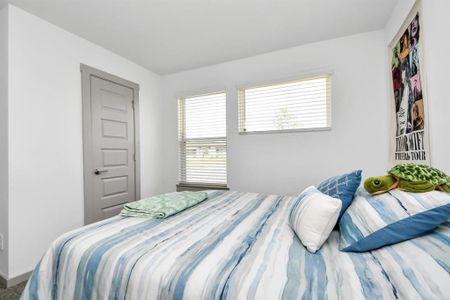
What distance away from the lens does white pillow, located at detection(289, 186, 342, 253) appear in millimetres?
1026

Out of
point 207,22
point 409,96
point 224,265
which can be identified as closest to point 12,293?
point 224,265

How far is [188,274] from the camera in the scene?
2.75 feet

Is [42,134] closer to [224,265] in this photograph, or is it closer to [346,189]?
[224,265]

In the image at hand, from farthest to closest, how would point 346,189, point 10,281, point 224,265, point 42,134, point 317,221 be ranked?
point 42,134
point 10,281
point 346,189
point 317,221
point 224,265

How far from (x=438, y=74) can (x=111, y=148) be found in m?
3.35

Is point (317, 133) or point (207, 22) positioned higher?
point (207, 22)

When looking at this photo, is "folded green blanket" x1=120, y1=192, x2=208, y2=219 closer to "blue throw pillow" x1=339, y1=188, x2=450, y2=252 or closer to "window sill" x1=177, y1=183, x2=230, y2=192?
"blue throw pillow" x1=339, y1=188, x2=450, y2=252

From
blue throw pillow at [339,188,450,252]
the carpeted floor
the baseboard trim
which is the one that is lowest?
the carpeted floor

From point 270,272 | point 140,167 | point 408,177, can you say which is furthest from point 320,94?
point 140,167

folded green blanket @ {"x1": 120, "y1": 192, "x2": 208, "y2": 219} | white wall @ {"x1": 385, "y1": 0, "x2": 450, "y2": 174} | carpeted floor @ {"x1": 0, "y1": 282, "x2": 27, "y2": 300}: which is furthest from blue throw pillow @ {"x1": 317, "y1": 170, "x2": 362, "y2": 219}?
carpeted floor @ {"x1": 0, "y1": 282, "x2": 27, "y2": 300}

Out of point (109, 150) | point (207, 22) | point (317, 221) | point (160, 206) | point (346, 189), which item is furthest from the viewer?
point (109, 150)

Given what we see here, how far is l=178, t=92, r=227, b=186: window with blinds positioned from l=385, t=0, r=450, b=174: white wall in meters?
2.27

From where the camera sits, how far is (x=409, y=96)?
1771mm

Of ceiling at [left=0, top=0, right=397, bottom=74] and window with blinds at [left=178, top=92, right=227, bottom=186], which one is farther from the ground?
ceiling at [left=0, top=0, right=397, bottom=74]
